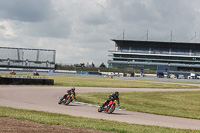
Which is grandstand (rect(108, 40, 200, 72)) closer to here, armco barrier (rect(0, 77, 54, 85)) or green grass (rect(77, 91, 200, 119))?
armco barrier (rect(0, 77, 54, 85))

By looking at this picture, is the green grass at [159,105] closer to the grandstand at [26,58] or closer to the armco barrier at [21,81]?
the armco barrier at [21,81]

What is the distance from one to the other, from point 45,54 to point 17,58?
1168 centimetres

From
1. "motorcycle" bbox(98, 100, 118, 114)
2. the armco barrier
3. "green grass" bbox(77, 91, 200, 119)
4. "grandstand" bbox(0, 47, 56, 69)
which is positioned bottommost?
"green grass" bbox(77, 91, 200, 119)

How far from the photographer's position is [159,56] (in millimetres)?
145500

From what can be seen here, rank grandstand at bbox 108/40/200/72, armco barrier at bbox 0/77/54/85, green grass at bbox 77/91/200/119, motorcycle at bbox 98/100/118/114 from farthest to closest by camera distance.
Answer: grandstand at bbox 108/40/200/72 → armco barrier at bbox 0/77/54/85 → green grass at bbox 77/91/200/119 → motorcycle at bbox 98/100/118/114

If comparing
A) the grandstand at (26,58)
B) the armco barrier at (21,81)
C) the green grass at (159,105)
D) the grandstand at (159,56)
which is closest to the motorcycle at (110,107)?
the green grass at (159,105)

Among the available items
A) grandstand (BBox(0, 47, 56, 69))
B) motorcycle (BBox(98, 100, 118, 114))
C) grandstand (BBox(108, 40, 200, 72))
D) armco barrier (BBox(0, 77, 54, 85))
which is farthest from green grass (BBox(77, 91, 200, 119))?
grandstand (BBox(108, 40, 200, 72))

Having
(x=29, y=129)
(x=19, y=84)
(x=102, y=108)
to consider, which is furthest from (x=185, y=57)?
(x=29, y=129)

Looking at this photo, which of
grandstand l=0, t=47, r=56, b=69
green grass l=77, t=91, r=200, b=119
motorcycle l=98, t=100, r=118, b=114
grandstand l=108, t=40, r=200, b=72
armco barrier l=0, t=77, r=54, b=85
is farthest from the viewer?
grandstand l=108, t=40, r=200, b=72

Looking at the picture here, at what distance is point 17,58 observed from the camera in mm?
124188

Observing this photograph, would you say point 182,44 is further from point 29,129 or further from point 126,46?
point 29,129

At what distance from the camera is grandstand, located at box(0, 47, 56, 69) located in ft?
402

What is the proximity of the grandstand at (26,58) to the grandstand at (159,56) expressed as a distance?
1370 inches

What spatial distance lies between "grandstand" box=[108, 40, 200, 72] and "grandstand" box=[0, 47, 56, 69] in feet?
114
